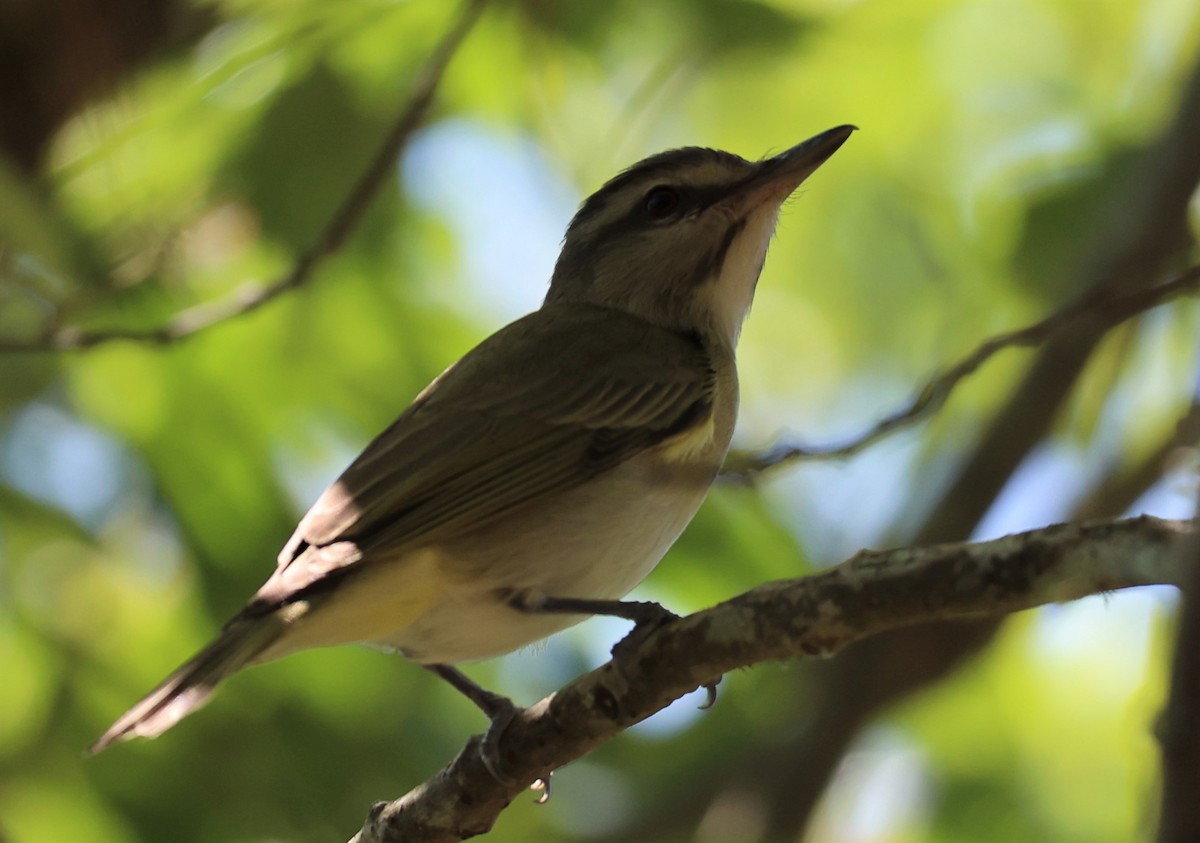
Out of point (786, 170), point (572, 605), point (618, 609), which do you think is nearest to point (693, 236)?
point (786, 170)

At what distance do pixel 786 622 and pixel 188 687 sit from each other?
176 cm

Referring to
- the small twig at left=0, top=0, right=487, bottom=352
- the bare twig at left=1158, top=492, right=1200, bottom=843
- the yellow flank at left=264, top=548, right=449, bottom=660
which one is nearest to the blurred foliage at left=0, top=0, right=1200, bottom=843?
the small twig at left=0, top=0, right=487, bottom=352

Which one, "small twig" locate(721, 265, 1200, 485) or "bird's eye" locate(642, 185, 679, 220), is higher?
"bird's eye" locate(642, 185, 679, 220)

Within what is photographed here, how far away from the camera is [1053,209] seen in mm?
6164

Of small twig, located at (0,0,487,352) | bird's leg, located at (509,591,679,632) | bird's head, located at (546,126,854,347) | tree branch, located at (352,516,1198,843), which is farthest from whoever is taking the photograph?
bird's head, located at (546,126,854,347)

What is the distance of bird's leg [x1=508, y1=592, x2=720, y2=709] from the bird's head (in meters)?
1.55

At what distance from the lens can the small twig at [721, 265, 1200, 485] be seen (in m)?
4.07

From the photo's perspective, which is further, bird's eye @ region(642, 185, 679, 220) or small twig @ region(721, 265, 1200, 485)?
Answer: bird's eye @ region(642, 185, 679, 220)

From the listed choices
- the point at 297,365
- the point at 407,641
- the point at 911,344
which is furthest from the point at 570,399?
the point at 911,344

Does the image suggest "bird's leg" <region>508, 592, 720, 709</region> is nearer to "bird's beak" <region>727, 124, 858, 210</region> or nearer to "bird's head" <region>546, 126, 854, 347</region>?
"bird's head" <region>546, 126, 854, 347</region>

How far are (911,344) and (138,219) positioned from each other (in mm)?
3931

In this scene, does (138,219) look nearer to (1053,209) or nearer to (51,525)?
(51,525)

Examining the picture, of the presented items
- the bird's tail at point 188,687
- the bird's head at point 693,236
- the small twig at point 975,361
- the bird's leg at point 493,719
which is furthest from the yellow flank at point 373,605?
the bird's head at point 693,236

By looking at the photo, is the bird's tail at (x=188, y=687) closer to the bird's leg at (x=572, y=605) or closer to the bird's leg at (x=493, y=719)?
the bird's leg at (x=493, y=719)
